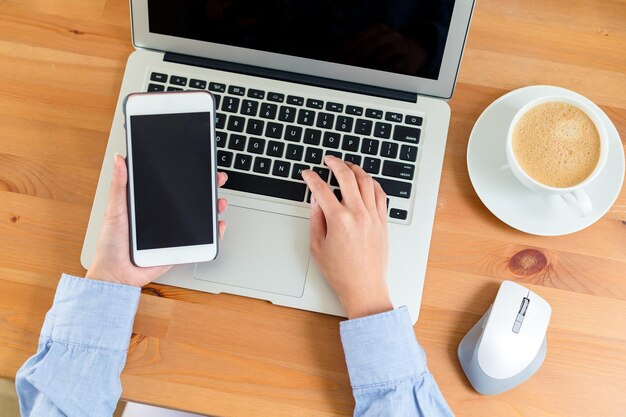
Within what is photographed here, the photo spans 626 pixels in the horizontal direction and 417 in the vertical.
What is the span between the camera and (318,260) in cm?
76

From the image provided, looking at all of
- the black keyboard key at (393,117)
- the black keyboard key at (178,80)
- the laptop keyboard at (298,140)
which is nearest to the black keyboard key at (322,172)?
the laptop keyboard at (298,140)

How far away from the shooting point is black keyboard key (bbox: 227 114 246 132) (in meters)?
0.80

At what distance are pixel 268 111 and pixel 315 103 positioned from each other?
6 cm

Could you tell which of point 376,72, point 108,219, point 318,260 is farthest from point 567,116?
point 108,219

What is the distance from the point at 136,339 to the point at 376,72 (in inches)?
17.5

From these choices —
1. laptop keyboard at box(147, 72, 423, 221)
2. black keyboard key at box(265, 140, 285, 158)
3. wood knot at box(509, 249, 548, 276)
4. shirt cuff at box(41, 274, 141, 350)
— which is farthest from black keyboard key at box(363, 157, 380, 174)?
shirt cuff at box(41, 274, 141, 350)

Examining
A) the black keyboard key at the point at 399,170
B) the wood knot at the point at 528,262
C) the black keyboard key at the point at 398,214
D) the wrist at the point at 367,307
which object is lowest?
the wrist at the point at 367,307

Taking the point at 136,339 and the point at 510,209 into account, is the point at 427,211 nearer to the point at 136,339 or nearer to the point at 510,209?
the point at 510,209

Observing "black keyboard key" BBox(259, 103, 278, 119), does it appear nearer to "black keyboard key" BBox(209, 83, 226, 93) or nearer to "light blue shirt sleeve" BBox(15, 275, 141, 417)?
"black keyboard key" BBox(209, 83, 226, 93)

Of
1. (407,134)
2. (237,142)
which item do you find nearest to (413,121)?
(407,134)

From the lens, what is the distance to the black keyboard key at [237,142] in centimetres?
79

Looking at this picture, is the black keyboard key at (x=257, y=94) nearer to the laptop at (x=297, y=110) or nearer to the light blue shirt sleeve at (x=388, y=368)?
the laptop at (x=297, y=110)

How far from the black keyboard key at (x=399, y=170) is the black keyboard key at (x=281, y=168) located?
12 cm

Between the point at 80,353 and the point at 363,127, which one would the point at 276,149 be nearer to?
the point at 363,127
